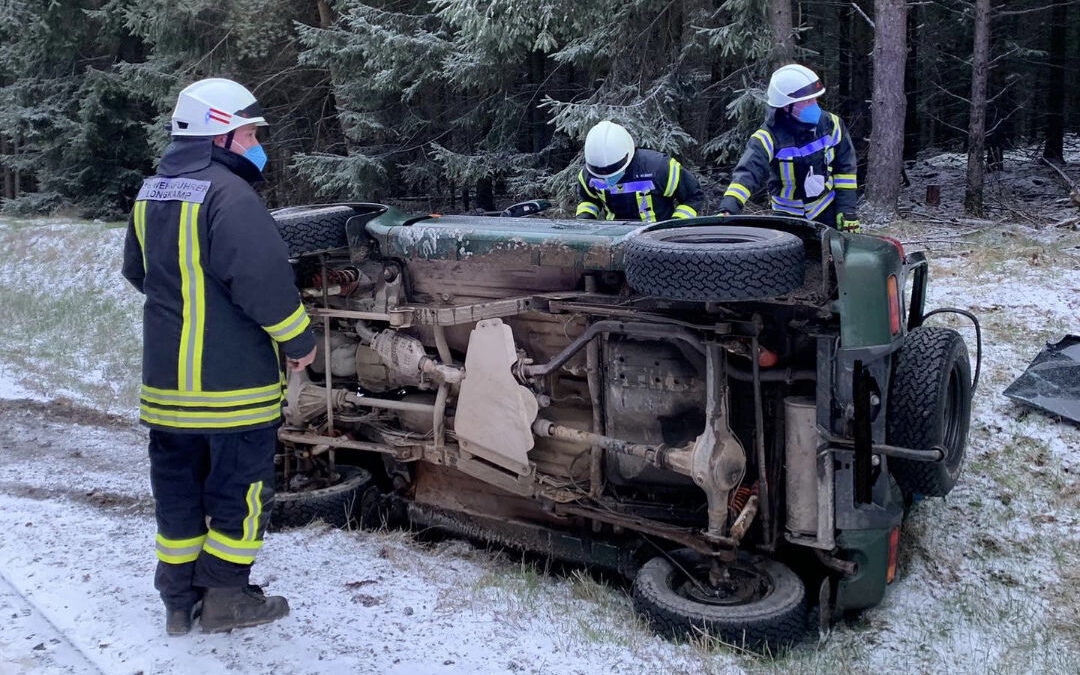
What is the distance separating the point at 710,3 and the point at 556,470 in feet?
27.6

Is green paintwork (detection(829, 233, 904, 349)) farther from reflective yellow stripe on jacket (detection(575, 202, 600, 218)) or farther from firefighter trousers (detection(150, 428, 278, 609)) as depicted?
reflective yellow stripe on jacket (detection(575, 202, 600, 218))

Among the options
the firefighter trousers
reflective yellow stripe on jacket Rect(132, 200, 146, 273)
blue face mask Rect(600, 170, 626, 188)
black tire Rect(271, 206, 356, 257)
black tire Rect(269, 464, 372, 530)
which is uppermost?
blue face mask Rect(600, 170, 626, 188)

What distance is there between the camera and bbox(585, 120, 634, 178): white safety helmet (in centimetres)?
502

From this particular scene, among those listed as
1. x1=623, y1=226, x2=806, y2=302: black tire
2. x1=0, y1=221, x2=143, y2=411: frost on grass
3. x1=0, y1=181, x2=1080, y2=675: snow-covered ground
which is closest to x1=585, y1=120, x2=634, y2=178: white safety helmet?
x1=623, y1=226, x2=806, y2=302: black tire

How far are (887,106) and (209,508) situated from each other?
1019 centimetres

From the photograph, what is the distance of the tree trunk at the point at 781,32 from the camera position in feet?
33.0

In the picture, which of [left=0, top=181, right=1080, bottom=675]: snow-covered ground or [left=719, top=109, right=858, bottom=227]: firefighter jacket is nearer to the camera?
[left=0, top=181, right=1080, bottom=675]: snow-covered ground

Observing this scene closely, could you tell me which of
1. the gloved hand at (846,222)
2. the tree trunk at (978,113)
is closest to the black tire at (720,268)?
the gloved hand at (846,222)

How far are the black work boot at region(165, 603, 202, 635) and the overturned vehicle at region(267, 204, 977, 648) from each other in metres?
1.15

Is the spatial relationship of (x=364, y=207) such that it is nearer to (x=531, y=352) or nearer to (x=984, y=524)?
(x=531, y=352)

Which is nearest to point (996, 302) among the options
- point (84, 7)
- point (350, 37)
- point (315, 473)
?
point (315, 473)

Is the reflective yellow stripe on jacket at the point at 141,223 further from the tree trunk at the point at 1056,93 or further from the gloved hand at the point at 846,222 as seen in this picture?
the tree trunk at the point at 1056,93

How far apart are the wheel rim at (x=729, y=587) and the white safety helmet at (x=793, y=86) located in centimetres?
281

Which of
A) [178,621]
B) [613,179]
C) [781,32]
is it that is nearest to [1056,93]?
[781,32]
